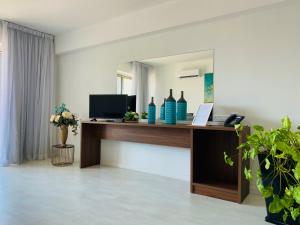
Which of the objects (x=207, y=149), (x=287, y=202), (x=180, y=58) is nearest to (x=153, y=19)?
(x=180, y=58)

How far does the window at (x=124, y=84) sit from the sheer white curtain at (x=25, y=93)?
1.53 meters

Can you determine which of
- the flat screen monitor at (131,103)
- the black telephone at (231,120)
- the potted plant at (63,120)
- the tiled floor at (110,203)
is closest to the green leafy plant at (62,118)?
the potted plant at (63,120)

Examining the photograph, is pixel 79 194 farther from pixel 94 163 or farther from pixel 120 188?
pixel 94 163

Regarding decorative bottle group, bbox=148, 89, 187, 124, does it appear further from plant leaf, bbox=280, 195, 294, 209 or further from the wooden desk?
plant leaf, bbox=280, 195, 294, 209

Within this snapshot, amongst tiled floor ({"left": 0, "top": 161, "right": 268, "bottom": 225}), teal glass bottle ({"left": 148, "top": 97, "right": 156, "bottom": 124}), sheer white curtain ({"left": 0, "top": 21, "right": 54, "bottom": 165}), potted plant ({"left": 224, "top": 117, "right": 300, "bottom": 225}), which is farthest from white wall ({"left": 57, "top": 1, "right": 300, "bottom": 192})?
potted plant ({"left": 224, "top": 117, "right": 300, "bottom": 225})

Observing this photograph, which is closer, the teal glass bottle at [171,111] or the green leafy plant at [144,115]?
the teal glass bottle at [171,111]

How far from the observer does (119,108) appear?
3514 mm

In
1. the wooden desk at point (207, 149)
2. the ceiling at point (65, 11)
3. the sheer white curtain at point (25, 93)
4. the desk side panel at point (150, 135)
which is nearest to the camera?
the wooden desk at point (207, 149)

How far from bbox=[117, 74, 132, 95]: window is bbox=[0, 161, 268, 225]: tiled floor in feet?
4.27

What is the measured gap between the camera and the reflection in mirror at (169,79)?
118 inches

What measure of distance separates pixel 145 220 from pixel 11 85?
3.20 metres

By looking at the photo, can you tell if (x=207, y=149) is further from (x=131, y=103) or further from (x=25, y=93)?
(x=25, y=93)

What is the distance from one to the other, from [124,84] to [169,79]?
31.4 inches

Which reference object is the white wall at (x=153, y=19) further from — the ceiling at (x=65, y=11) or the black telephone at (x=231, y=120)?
the black telephone at (x=231, y=120)
